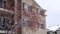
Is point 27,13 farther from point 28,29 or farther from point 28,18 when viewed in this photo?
point 28,29

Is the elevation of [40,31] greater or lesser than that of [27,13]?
lesser

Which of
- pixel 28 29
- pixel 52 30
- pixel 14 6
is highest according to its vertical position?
pixel 14 6

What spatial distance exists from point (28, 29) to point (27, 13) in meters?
2.60

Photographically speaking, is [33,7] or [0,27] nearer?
[0,27]

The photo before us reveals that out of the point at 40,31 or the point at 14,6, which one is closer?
the point at 14,6

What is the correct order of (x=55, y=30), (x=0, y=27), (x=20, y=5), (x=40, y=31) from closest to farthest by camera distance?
(x=0, y=27)
(x=20, y=5)
(x=40, y=31)
(x=55, y=30)

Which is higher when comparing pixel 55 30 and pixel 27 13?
pixel 27 13

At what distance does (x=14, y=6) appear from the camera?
73.1ft

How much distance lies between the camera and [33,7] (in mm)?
26562

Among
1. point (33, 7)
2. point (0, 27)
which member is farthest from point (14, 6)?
point (33, 7)

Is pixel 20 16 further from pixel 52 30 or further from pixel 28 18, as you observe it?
pixel 52 30

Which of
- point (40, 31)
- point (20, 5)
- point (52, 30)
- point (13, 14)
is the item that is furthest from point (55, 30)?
point (13, 14)

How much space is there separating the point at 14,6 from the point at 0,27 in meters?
3.03

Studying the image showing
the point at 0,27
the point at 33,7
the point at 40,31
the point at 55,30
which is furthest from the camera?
the point at 55,30
